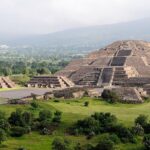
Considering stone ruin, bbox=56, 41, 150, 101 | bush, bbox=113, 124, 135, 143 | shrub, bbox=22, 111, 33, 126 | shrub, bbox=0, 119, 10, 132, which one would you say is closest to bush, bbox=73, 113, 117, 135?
bush, bbox=113, 124, 135, 143

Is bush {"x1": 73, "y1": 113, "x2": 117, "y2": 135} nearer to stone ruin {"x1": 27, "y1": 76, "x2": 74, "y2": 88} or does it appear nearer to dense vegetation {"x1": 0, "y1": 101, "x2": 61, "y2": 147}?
dense vegetation {"x1": 0, "y1": 101, "x2": 61, "y2": 147}

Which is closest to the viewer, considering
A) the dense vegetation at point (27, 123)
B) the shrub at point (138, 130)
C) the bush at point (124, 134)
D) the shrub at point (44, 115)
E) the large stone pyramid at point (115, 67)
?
the bush at point (124, 134)

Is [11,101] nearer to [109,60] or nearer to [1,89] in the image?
[1,89]

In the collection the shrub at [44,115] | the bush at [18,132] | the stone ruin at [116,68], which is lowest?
the bush at [18,132]

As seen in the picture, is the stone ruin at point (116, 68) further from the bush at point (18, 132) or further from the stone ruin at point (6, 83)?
the bush at point (18, 132)

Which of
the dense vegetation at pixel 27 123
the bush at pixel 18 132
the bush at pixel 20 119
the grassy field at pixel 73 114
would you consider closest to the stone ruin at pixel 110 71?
the grassy field at pixel 73 114

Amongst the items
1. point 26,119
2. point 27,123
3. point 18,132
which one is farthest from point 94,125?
point 18,132
